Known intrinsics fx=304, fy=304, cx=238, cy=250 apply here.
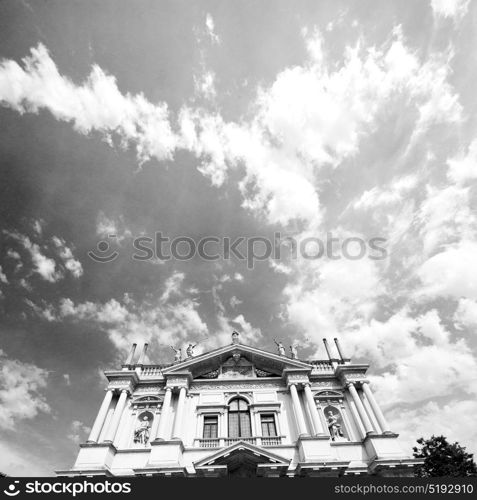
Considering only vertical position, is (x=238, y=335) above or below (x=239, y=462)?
above

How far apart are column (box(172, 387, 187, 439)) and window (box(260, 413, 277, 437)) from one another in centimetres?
537

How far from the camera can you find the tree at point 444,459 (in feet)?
84.8

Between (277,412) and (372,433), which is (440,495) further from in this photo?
(277,412)

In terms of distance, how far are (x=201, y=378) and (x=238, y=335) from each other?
4.48 meters

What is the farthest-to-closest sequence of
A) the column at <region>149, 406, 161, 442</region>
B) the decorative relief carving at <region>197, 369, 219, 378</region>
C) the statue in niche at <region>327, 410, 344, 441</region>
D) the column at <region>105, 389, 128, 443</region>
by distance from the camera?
1. the decorative relief carving at <region>197, 369, 219, 378</region>
2. the statue in niche at <region>327, 410, 344, 441</region>
3. the column at <region>149, 406, 161, 442</region>
4. the column at <region>105, 389, 128, 443</region>

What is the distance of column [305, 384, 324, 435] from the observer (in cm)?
1861

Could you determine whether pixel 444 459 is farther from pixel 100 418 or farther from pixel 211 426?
pixel 100 418

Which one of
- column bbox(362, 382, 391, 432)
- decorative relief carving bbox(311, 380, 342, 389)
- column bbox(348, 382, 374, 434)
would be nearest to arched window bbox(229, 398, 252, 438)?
decorative relief carving bbox(311, 380, 342, 389)

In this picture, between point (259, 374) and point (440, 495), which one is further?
point (259, 374)

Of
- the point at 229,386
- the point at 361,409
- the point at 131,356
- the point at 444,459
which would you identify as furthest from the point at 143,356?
the point at 444,459

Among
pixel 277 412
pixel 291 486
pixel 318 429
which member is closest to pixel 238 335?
pixel 277 412

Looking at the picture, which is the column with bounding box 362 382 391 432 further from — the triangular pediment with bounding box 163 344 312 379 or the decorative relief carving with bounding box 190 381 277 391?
the decorative relief carving with bounding box 190 381 277 391

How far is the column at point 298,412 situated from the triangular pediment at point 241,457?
2.30m

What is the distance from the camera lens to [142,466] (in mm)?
17750
